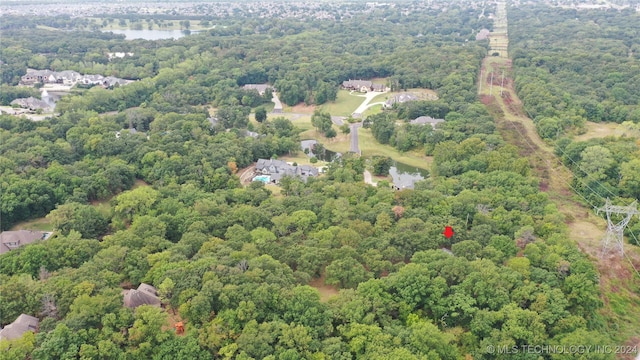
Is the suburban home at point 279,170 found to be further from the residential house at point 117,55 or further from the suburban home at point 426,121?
the residential house at point 117,55

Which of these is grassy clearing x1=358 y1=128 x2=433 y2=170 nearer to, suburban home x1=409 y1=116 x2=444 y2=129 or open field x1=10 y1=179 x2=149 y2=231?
suburban home x1=409 y1=116 x2=444 y2=129

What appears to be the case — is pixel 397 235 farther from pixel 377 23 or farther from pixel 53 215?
pixel 377 23

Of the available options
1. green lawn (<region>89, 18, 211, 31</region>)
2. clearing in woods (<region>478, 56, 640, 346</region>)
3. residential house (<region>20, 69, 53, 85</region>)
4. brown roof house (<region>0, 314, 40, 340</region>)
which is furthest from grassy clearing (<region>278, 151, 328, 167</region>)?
green lawn (<region>89, 18, 211, 31</region>)

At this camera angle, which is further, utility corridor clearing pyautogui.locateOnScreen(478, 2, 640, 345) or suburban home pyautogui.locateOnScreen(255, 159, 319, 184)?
suburban home pyautogui.locateOnScreen(255, 159, 319, 184)

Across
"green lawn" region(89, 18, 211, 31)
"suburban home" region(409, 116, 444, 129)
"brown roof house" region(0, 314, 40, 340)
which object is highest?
"green lawn" region(89, 18, 211, 31)

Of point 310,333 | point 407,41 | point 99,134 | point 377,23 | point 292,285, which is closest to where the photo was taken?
point 310,333

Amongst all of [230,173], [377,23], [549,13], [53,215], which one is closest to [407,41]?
[377,23]

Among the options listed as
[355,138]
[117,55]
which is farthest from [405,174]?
[117,55]
